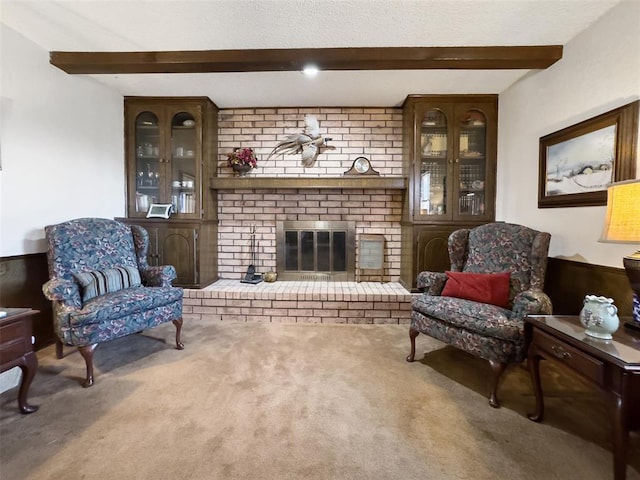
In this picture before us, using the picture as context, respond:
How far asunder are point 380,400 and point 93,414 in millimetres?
1621

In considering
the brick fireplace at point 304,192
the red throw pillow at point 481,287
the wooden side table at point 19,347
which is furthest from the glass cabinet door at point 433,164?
the wooden side table at point 19,347

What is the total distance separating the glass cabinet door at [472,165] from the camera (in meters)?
3.16

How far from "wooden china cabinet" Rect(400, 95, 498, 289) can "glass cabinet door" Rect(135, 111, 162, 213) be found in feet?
9.27

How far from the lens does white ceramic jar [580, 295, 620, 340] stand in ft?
4.12

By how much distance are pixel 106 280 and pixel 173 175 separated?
148 cm

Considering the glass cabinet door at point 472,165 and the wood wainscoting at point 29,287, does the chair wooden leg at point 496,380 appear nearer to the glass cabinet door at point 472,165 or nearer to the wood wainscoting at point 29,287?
the glass cabinet door at point 472,165

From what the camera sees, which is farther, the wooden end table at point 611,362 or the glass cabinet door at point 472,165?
the glass cabinet door at point 472,165

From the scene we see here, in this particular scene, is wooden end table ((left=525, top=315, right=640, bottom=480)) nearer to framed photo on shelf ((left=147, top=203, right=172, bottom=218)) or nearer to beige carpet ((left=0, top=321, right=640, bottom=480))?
beige carpet ((left=0, top=321, right=640, bottom=480))

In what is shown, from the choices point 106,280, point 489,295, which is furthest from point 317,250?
point 106,280

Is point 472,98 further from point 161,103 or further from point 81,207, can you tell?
point 81,207

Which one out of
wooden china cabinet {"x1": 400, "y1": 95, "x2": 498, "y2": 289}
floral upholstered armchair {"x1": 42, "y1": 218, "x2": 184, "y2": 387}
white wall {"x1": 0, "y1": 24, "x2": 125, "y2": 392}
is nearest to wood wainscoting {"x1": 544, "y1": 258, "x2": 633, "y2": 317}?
wooden china cabinet {"x1": 400, "y1": 95, "x2": 498, "y2": 289}

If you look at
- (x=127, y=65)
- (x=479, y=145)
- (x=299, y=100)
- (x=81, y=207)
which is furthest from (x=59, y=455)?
(x=479, y=145)

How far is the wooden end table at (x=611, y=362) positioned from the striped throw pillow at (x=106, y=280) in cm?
284

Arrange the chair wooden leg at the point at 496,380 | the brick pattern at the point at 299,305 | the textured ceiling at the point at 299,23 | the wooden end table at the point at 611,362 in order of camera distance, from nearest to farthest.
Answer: the wooden end table at the point at 611,362, the chair wooden leg at the point at 496,380, the textured ceiling at the point at 299,23, the brick pattern at the point at 299,305
